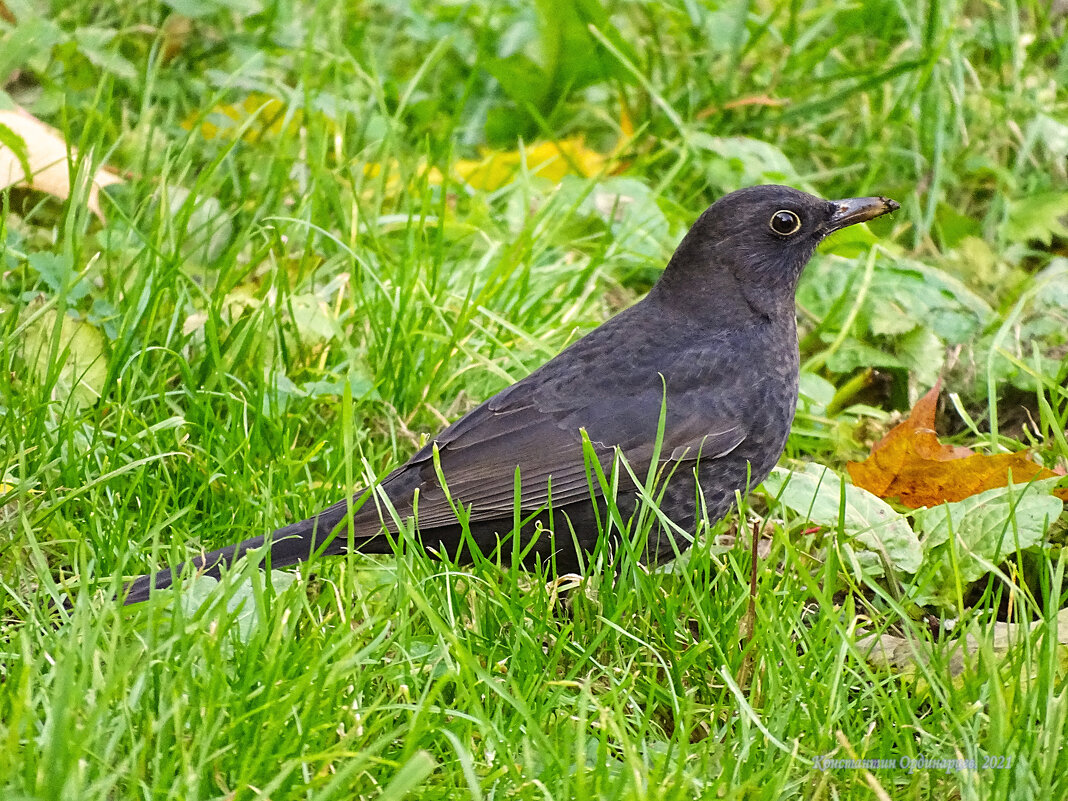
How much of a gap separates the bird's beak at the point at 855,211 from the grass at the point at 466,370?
66 cm

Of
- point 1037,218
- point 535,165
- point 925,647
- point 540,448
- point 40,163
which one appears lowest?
point 925,647

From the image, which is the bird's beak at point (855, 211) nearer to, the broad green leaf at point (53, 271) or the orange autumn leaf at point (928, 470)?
the orange autumn leaf at point (928, 470)

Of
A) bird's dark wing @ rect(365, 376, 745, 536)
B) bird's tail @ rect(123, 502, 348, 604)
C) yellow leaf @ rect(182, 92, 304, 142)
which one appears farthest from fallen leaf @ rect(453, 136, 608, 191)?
bird's tail @ rect(123, 502, 348, 604)

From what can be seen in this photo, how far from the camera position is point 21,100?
527cm

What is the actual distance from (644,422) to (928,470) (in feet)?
2.81

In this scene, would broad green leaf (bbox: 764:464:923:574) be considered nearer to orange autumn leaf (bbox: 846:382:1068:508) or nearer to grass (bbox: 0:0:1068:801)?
grass (bbox: 0:0:1068:801)

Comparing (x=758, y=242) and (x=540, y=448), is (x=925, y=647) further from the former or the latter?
(x=758, y=242)

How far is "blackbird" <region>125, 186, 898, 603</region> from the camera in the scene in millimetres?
3367

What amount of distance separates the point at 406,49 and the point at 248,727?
15.4 ft

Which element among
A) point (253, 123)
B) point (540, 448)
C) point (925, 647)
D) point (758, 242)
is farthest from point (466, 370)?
point (925, 647)

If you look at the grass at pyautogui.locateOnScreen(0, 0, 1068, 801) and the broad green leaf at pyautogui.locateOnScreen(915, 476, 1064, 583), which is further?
the broad green leaf at pyautogui.locateOnScreen(915, 476, 1064, 583)

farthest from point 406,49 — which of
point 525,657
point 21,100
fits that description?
point 525,657

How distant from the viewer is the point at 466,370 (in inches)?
162

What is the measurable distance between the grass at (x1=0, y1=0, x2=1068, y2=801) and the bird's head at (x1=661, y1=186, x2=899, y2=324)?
1.90ft
